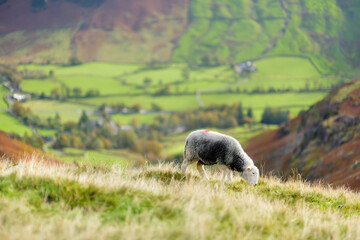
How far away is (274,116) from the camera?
5615 inches

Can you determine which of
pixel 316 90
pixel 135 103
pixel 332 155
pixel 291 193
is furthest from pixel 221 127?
pixel 291 193

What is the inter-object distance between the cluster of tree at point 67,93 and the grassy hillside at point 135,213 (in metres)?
159

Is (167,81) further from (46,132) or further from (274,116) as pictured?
(46,132)

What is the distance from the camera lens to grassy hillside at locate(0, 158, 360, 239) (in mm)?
6539

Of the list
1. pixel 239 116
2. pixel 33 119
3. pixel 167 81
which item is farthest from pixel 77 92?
pixel 239 116

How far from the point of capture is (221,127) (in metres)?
149

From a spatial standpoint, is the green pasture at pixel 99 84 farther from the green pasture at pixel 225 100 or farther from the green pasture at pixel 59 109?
the green pasture at pixel 59 109

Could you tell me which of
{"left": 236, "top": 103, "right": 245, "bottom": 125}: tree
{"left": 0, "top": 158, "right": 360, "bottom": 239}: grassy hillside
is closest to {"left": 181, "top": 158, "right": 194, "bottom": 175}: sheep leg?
{"left": 0, "top": 158, "right": 360, "bottom": 239}: grassy hillside

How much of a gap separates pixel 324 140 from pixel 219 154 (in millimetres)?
48195

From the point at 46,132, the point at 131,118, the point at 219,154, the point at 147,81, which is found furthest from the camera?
the point at 147,81

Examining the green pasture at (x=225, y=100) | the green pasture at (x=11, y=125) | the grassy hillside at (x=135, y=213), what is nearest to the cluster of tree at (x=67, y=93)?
the green pasture at (x=225, y=100)

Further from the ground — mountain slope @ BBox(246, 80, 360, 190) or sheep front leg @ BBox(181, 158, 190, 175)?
sheep front leg @ BBox(181, 158, 190, 175)

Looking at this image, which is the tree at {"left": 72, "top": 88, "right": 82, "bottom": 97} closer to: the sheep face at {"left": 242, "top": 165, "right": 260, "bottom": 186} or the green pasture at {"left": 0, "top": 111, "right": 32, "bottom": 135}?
the green pasture at {"left": 0, "top": 111, "right": 32, "bottom": 135}

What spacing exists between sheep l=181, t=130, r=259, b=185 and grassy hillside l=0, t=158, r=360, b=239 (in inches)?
90.4
